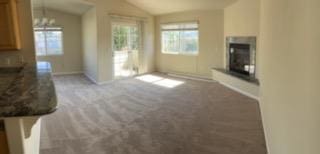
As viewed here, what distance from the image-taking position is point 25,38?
4062mm

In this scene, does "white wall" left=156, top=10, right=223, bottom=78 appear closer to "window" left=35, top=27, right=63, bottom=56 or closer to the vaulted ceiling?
the vaulted ceiling

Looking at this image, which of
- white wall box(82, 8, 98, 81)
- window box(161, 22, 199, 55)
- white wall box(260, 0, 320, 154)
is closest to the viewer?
white wall box(260, 0, 320, 154)

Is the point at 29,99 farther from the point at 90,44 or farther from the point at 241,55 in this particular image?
the point at 90,44

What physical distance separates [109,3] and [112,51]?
1479 millimetres

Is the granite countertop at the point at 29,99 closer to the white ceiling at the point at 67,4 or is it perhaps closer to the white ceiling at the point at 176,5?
the white ceiling at the point at 67,4

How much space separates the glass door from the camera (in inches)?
342

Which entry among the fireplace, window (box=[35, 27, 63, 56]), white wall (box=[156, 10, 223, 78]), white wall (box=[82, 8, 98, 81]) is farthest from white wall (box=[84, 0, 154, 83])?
the fireplace

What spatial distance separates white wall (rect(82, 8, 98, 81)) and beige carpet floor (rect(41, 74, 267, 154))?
150cm

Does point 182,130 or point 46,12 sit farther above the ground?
point 46,12

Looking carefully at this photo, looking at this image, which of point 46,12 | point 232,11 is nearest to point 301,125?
point 232,11

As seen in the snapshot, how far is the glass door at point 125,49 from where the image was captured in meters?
8.70

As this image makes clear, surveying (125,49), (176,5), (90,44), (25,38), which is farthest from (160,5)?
(25,38)

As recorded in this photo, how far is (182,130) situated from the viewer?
407 cm

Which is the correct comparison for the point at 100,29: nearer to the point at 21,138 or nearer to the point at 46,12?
the point at 46,12
